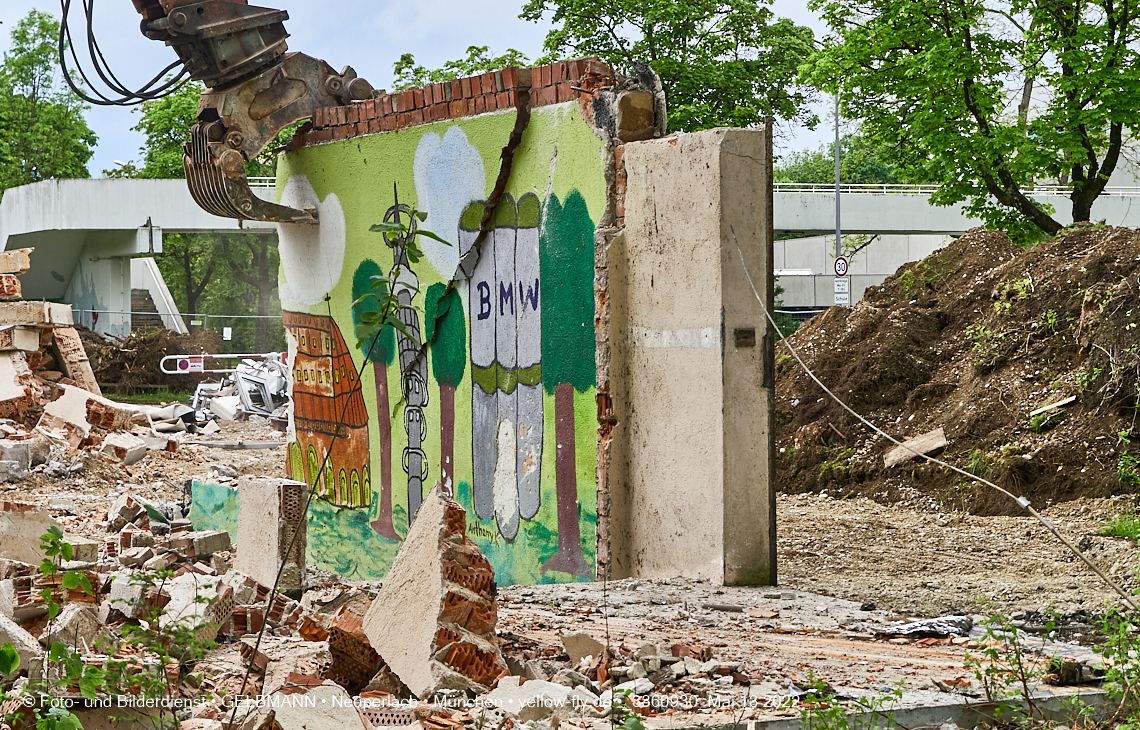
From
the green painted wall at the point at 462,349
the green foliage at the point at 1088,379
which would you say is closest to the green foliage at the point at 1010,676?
the green painted wall at the point at 462,349

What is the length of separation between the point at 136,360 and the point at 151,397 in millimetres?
1479

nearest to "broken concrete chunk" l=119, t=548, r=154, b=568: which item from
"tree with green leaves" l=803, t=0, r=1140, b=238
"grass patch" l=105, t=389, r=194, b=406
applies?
"tree with green leaves" l=803, t=0, r=1140, b=238

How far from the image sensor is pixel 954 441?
9570mm

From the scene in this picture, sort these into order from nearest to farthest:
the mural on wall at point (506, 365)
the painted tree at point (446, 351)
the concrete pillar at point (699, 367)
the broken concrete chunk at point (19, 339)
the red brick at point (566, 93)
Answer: the concrete pillar at point (699, 367) → the red brick at point (566, 93) → the mural on wall at point (506, 365) → the painted tree at point (446, 351) → the broken concrete chunk at point (19, 339)

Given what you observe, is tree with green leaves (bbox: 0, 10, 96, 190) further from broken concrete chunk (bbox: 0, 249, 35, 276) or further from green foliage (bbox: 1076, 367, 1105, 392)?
green foliage (bbox: 1076, 367, 1105, 392)

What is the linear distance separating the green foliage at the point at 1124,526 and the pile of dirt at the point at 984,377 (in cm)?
50

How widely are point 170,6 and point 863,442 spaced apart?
285 inches

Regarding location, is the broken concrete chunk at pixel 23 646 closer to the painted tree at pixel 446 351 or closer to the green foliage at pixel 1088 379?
the painted tree at pixel 446 351

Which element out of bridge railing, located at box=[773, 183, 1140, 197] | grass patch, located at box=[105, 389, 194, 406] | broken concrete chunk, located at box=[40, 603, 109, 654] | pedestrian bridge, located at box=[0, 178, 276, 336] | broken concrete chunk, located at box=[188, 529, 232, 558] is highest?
bridge railing, located at box=[773, 183, 1140, 197]

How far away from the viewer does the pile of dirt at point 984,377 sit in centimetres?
883

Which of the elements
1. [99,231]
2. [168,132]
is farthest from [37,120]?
[99,231]

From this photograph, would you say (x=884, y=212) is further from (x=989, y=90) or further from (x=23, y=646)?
(x=23, y=646)

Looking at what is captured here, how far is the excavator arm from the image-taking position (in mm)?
8141

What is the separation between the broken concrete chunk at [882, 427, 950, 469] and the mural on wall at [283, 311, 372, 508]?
4770mm
